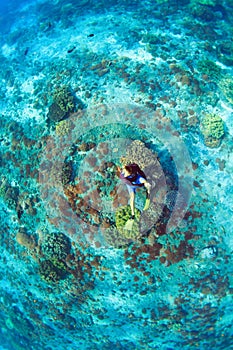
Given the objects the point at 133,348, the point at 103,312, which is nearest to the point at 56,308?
the point at 103,312

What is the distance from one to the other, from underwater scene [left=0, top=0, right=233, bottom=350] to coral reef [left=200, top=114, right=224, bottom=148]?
0.20 ft

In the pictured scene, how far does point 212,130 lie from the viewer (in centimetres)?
1448

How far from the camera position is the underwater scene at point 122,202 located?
507 inches

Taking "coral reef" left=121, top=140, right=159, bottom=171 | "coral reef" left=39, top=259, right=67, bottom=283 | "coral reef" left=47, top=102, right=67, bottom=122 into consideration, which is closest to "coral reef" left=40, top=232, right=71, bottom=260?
"coral reef" left=39, top=259, right=67, bottom=283

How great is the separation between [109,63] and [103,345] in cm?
1720

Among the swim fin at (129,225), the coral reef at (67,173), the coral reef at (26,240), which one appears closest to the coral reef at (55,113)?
the coral reef at (67,173)

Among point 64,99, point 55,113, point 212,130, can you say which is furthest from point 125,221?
point 64,99

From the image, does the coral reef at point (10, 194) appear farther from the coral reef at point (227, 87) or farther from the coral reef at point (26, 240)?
the coral reef at point (227, 87)

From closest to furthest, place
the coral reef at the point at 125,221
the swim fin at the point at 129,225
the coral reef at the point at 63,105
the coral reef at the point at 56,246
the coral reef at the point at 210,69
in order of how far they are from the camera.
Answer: the swim fin at the point at 129,225, the coral reef at the point at 125,221, the coral reef at the point at 56,246, the coral reef at the point at 63,105, the coral reef at the point at 210,69

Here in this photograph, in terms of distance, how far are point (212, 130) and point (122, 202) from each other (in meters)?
6.63

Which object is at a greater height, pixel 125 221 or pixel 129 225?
pixel 125 221

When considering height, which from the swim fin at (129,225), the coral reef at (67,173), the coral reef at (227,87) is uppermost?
the coral reef at (227,87)

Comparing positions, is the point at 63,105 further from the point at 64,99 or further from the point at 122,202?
the point at 122,202

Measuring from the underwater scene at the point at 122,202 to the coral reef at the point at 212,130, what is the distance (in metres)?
0.06
